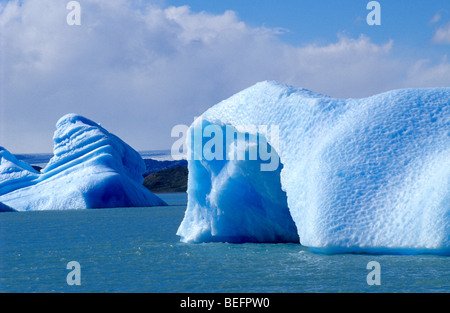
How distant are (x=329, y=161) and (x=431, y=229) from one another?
2096 millimetres

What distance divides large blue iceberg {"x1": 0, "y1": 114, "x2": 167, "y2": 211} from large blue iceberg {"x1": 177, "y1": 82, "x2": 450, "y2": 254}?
22.8 m

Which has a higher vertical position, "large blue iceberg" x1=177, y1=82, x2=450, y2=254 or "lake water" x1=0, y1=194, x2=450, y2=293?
"large blue iceberg" x1=177, y1=82, x2=450, y2=254

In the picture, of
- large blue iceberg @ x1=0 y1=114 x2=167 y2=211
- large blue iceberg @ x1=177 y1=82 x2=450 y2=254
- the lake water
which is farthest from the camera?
large blue iceberg @ x1=0 y1=114 x2=167 y2=211

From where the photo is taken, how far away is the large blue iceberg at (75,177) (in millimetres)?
35062

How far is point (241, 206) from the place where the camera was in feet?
41.7

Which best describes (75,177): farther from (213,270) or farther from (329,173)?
(213,270)

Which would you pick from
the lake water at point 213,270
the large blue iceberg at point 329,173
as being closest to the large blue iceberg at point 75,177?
the lake water at point 213,270

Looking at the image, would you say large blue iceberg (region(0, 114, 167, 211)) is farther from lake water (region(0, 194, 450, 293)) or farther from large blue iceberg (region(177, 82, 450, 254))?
large blue iceberg (region(177, 82, 450, 254))

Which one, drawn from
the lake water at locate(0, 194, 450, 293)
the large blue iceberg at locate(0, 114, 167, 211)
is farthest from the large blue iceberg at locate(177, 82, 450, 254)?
the large blue iceberg at locate(0, 114, 167, 211)

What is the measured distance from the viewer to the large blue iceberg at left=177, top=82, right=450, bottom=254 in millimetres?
9484

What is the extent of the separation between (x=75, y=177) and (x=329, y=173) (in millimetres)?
27483

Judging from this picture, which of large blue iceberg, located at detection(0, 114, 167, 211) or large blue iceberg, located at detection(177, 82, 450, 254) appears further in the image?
large blue iceberg, located at detection(0, 114, 167, 211)

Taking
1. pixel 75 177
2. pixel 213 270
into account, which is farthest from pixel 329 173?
pixel 75 177
